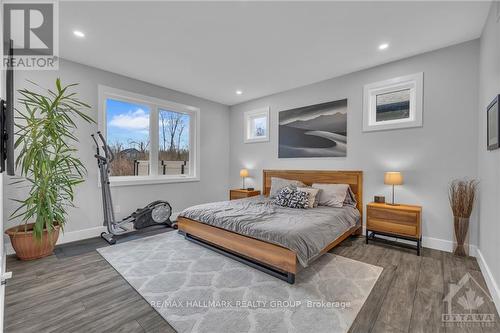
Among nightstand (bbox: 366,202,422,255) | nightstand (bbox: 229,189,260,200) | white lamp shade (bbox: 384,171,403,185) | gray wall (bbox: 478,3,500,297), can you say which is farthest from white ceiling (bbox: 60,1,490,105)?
nightstand (bbox: 229,189,260,200)

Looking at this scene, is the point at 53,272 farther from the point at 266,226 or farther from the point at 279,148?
the point at 279,148

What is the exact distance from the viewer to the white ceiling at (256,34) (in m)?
2.34

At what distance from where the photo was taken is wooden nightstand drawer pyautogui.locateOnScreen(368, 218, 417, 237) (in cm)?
297

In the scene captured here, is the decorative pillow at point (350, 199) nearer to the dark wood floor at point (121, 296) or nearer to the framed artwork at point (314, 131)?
the framed artwork at point (314, 131)

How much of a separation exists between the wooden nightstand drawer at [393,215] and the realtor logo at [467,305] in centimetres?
80

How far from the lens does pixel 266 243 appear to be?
96.9 inches

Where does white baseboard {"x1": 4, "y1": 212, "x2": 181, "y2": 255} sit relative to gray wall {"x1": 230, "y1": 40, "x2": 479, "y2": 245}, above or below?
below

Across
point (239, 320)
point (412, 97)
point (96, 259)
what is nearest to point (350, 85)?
point (412, 97)

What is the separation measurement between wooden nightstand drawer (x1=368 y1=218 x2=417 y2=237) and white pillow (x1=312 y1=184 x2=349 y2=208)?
0.51 metres

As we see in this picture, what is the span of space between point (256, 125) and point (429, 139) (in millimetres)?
3407

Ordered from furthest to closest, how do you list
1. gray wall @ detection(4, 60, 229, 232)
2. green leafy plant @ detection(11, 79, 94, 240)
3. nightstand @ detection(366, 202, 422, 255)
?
gray wall @ detection(4, 60, 229, 232), nightstand @ detection(366, 202, 422, 255), green leafy plant @ detection(11, 79, 94, 240)

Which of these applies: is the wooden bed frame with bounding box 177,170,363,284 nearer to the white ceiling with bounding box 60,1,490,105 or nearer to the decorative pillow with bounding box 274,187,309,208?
the decorative pillow with bounding box 274,187,309,208

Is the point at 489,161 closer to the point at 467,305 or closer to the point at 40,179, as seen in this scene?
the point at 467,305

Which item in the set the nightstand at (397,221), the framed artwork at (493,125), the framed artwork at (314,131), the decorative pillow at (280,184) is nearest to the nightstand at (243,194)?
the decorative pillow at (280,184)
